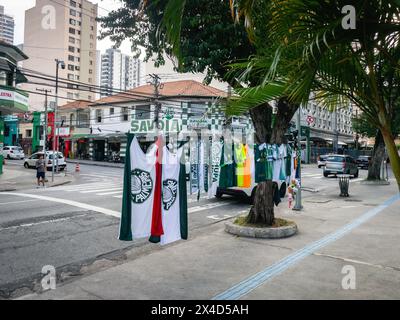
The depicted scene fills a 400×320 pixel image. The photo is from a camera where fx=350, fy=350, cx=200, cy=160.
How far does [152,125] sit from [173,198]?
30.1 meters

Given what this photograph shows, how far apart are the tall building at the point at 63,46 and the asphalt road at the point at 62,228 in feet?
192

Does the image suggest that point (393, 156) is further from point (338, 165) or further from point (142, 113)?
point (142, 113)

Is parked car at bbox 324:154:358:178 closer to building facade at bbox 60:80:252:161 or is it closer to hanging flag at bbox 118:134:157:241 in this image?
building facade at bbox 60:80:252:161

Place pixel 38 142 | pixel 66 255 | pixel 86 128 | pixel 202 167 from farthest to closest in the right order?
pixel 38 142 → pixel 86 128 → pixel 202 167 → pixel 66 255

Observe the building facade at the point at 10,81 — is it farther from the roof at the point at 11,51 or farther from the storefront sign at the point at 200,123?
the storefront sign at the point at 200,123

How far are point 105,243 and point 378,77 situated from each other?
21.0 feet

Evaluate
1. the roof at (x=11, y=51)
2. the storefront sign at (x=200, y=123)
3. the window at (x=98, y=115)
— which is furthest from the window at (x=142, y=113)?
the roof at (x=11, y=51)

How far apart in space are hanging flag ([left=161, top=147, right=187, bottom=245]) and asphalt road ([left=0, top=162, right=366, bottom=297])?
1.90 meters

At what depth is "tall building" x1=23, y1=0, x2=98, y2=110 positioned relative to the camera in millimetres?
69562

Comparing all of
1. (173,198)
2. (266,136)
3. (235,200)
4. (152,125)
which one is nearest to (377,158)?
(235,200)

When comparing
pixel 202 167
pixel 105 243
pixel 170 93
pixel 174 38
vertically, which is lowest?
pixel 105 243

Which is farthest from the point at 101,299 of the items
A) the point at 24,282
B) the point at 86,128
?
the point at 86,128

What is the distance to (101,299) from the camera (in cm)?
466
